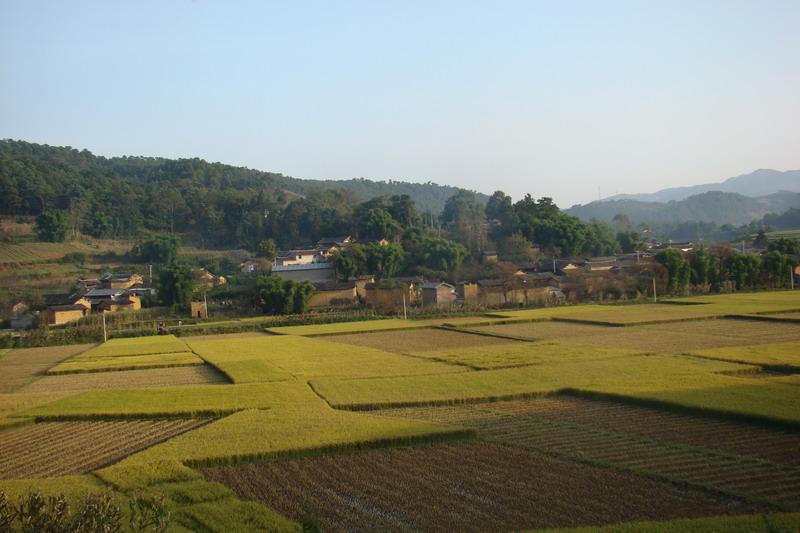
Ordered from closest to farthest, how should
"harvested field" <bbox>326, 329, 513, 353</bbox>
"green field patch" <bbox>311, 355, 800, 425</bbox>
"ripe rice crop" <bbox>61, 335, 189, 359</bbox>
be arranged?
"green field patch" <bbox>311, 355, 800, 425</bbox> → "harvested field" <bbox>326, 329, 513, 353</bbox> → "ripe rice crop" <bbox>61, 335, 189, 359</bbox>

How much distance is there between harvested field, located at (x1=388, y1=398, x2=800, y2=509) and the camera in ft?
33.1

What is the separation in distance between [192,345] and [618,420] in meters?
23.7

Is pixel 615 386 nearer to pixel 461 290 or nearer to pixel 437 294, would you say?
pixel 437 294

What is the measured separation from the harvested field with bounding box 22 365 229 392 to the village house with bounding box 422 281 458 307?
981 inches

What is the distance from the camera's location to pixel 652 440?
1238 cm

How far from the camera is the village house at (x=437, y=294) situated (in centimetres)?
4919

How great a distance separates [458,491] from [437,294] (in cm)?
3911

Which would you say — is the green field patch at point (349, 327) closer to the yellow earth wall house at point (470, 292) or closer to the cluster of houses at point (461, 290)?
the cluster of houses at point (461, 290)

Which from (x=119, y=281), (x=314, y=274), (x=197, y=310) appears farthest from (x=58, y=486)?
(x=119, y=281)

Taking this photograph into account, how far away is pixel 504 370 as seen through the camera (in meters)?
20.6

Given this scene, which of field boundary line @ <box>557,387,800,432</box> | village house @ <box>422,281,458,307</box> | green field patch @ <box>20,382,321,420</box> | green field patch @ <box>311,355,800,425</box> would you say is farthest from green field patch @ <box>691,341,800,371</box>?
village house @ <box>422,281,458,307</box>

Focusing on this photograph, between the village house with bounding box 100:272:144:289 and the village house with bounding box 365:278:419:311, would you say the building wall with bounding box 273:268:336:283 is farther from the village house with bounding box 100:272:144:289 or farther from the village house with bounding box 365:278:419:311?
the village house with bounding box 100:272:144:289

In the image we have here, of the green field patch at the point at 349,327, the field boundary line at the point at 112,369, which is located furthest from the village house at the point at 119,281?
the field boundary line at the point at 112,369

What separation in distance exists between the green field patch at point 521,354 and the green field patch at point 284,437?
8145 millimetres
